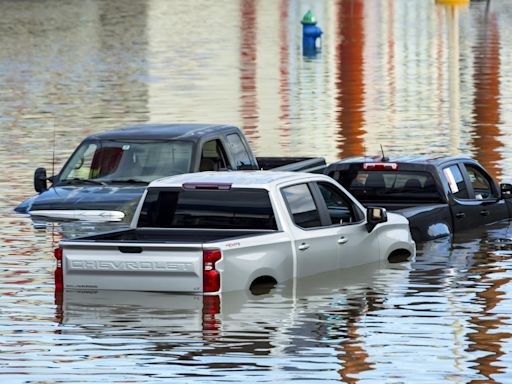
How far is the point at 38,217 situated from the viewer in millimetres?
25859

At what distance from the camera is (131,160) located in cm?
2608

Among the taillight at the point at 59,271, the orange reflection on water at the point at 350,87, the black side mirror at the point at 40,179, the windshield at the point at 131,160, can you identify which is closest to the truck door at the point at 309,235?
the taillight at the point at 59,271

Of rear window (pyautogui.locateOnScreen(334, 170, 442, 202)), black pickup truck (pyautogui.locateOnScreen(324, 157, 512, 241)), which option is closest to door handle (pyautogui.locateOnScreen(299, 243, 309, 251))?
black pickup truck (pyautogui.locateOnScreen(324, 157, 512, 241))

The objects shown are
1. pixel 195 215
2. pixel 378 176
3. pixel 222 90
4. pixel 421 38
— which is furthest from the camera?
pixel 421 38

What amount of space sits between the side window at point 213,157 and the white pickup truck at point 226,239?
5448 mm

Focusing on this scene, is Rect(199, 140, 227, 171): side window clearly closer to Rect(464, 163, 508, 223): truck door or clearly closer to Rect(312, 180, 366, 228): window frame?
Rect(464, 163, 508, 223): truck door

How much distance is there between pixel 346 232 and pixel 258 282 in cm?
178

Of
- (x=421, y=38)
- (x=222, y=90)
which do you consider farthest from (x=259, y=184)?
(x=421, y=38)

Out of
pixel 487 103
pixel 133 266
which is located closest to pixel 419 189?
pixel 133 266

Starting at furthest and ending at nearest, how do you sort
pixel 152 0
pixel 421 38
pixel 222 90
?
pixel 152 0, pixel 421 38, pixel 222 90

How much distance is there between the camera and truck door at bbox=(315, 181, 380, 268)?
64.7 ft

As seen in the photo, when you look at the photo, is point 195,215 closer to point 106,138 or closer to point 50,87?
point 106,138

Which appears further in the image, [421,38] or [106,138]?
[421,38]

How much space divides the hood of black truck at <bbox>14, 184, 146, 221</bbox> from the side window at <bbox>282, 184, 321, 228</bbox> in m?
5.79
